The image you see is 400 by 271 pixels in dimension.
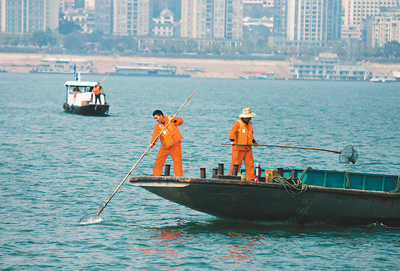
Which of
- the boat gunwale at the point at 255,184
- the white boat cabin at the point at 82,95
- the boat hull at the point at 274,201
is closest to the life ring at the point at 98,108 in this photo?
the white boat cabin at the point at 82,95

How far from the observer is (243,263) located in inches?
688

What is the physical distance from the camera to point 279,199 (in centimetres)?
1934

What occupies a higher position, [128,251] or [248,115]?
[248,115]

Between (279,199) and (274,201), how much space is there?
12 cm

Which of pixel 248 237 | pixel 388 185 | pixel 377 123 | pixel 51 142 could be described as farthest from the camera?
pixel 377 123

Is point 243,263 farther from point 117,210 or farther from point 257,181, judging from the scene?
point 117,210

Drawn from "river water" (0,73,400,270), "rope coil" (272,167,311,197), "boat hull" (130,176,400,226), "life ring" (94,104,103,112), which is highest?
"rope coil" (272,167,311,197)

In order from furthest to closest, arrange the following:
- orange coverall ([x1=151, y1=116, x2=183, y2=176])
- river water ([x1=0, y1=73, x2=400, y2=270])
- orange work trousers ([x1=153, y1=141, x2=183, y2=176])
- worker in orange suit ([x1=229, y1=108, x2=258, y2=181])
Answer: orange work trousers ([x1=153, y1=141, x2=183, y2=176]) → orange coverall ([x1=151, y1=116, x2=183, y2=176]) → worker in orange suit ([x1=229, y1=108, x2=258, y2=181]) → river water ([x1=0, y1=73, x2=400, y2=270])

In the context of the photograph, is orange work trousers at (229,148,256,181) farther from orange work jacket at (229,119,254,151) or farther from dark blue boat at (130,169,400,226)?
dark blue boat at (130,169,400,226)

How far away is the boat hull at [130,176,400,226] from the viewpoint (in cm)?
1897

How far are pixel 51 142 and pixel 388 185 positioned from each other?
942 inches

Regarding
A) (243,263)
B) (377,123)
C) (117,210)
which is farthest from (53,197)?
(377,123)

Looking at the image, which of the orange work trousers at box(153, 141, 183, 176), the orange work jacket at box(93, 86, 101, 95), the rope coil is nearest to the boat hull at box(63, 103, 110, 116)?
the orange work jacket at box(93, 86, 101, 95)

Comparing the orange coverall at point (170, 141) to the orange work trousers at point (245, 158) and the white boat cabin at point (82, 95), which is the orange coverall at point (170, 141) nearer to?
the orange work trousers at point (245, 158)
